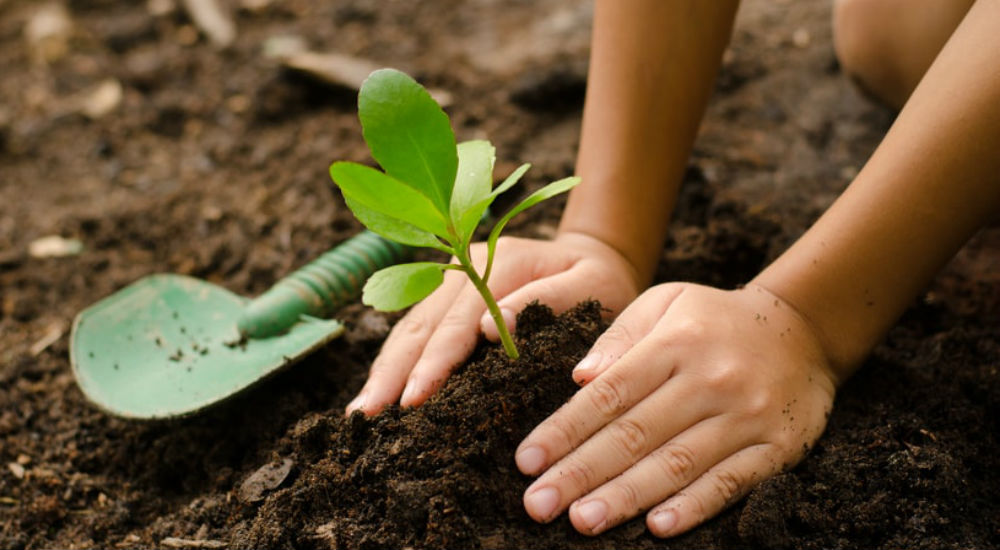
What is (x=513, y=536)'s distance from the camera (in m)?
1.12

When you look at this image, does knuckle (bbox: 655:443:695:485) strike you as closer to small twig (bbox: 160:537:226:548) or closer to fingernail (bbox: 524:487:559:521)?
fingernail (bbox: 524:487:559:521)

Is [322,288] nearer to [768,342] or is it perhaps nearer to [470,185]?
[470,185]

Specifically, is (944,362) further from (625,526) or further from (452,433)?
(452,433)

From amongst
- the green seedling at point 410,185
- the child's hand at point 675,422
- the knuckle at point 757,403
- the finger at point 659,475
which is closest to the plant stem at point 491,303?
the green seedling at point 410,185

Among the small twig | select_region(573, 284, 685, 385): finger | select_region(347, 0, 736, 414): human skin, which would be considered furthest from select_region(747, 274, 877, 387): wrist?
the small twig

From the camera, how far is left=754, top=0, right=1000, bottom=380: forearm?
117cm

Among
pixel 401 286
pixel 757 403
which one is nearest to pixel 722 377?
pixel 757 403

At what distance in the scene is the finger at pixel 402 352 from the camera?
1.30m

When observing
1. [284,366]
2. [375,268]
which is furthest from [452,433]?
[375,268]

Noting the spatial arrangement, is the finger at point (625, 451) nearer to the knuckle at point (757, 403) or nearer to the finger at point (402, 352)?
the knuckle at point (757, 403)

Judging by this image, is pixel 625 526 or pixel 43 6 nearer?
pixel 625 526

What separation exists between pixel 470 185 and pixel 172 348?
0.81 metres

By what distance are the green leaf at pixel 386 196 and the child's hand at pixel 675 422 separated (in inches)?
13.2

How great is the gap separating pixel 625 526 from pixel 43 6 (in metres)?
3.08
